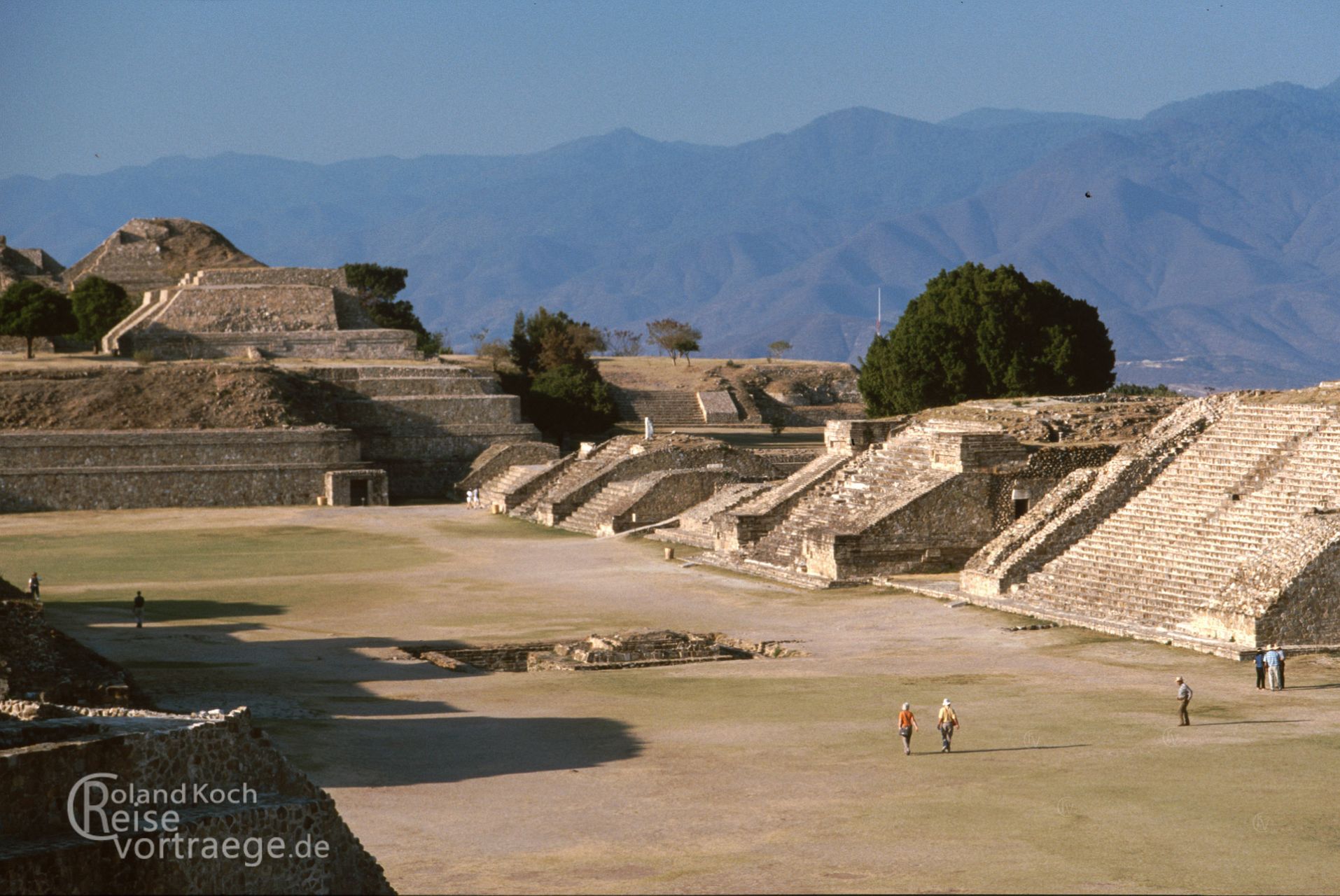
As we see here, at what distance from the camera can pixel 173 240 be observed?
3219 inches

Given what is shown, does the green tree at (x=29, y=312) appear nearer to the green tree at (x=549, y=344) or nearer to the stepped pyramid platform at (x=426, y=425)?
the stepped pyramid platform at (x=426, y=425)

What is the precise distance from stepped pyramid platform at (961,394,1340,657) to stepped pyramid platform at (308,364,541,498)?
2658 centimetres

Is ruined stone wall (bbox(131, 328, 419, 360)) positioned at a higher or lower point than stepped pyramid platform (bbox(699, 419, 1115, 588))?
higher

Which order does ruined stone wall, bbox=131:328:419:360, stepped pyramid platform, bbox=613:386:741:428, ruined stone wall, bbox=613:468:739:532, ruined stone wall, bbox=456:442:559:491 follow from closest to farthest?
ruined stone wall, bbox=613:468:739:532
ruined stone wall, bbox=456:442:559:491
ruined stone wall, bbox=131:328:419:360
stepped pyramid platform, bbox=613:386:741:428

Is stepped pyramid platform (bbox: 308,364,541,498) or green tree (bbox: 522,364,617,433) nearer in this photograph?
stepped pyramid platform (bbox: 308,364,541,498)

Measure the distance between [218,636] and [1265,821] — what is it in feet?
53.9

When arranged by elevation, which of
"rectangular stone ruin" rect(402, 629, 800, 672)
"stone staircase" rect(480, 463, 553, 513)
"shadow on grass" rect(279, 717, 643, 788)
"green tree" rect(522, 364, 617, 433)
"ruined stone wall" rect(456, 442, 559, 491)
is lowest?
"shadow on grass" rect(279, 717, 643, 788)

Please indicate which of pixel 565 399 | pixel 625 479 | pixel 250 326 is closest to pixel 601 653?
pixel 625 479

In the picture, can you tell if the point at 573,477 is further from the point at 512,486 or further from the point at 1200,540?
the point at 1200,540

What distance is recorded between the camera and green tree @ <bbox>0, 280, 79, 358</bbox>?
58500 mm

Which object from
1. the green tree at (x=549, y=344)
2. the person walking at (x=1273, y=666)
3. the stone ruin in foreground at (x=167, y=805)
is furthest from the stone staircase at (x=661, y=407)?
the stone ruin in foreground at (x=167, y=805)

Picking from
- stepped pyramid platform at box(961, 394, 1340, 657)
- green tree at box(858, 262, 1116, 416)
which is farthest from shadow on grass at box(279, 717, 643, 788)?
green tree at box(858, 262, 1116, 416)

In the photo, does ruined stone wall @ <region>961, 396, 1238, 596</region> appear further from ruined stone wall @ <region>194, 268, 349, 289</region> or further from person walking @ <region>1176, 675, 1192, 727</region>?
ruined stone wall @ <region>194, 268, 349, 289</region>

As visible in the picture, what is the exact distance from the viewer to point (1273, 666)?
803 inches
